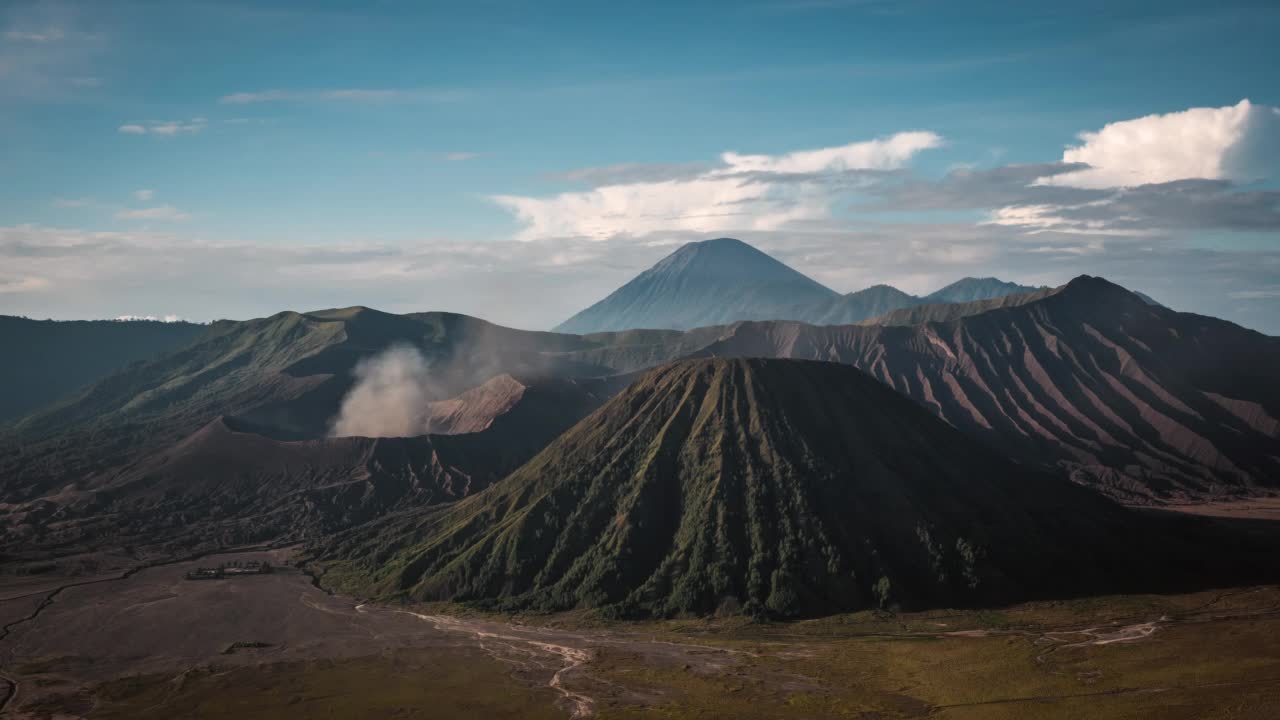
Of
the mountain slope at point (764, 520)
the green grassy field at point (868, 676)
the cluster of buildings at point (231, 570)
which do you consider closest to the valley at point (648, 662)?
the green grassy field at point (868, 676)

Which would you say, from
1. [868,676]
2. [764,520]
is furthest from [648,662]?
[764,520]

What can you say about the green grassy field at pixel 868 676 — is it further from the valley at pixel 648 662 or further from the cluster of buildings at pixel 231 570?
the cluster of buildings at pixel 231 570

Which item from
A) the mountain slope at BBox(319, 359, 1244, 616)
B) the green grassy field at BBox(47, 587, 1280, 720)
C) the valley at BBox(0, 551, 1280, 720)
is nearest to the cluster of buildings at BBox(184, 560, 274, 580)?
the mountain slope at BBox(319, 359, 1244, 616)

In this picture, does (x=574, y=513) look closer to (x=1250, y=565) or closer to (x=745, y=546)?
(x=745, y=546)

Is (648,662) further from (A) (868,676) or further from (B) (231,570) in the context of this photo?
(B) (231,570)

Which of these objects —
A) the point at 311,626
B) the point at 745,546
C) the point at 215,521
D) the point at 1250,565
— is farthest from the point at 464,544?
the point at 1250,565

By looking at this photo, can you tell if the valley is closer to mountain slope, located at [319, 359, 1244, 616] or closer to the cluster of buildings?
mountain slope, located at [319, 359, 1244, 616]

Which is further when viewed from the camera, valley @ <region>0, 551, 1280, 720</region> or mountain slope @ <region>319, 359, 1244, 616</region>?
mountain slope @ <region>319, 359, 1244, 616</region>

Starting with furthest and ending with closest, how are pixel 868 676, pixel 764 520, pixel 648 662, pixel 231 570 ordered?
pixel 231 570 < pixel 764 520 < pixel 648 662 < pixel 868 676
